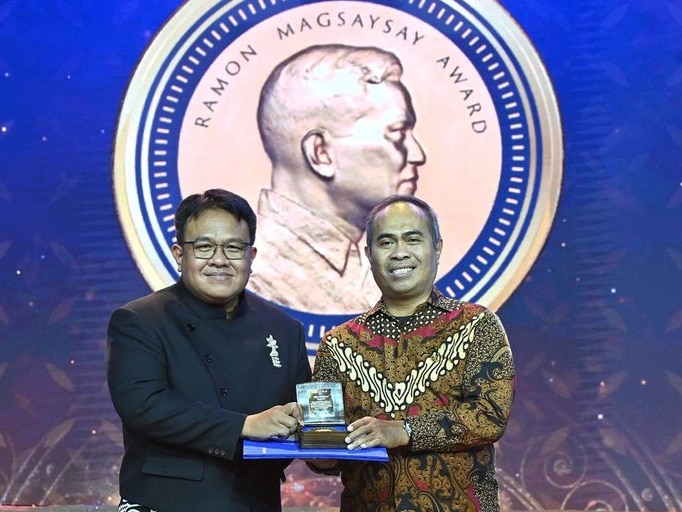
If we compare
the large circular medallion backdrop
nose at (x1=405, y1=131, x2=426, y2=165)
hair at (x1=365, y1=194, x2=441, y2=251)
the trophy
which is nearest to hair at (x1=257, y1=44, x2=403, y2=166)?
the large circular medallion backdrop

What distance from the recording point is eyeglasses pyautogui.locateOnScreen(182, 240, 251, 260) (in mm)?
2127

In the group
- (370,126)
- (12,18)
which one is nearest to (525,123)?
(370,126)

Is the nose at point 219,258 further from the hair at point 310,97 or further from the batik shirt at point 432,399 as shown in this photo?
the hair at point 310,97

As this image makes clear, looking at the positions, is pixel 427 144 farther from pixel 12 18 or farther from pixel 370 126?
pixel 12 18

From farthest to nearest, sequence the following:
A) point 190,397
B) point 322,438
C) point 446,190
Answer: point 446,190, point 190,397, point 322,438

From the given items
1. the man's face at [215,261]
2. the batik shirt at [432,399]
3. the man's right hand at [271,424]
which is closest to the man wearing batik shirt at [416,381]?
the batik shirt at [432,399]

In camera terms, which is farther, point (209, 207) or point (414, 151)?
point (414, 151)

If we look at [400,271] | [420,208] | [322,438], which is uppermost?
[420,208]

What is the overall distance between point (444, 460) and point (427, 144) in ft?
5.84

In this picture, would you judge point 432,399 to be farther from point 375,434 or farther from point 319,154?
point 319,154

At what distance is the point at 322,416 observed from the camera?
199cm

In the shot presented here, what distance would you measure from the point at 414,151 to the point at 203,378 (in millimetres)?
1790

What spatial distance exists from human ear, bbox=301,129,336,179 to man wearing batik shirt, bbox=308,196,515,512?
4.54 ft

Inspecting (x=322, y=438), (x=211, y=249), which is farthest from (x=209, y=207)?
(x=322, y=438)
